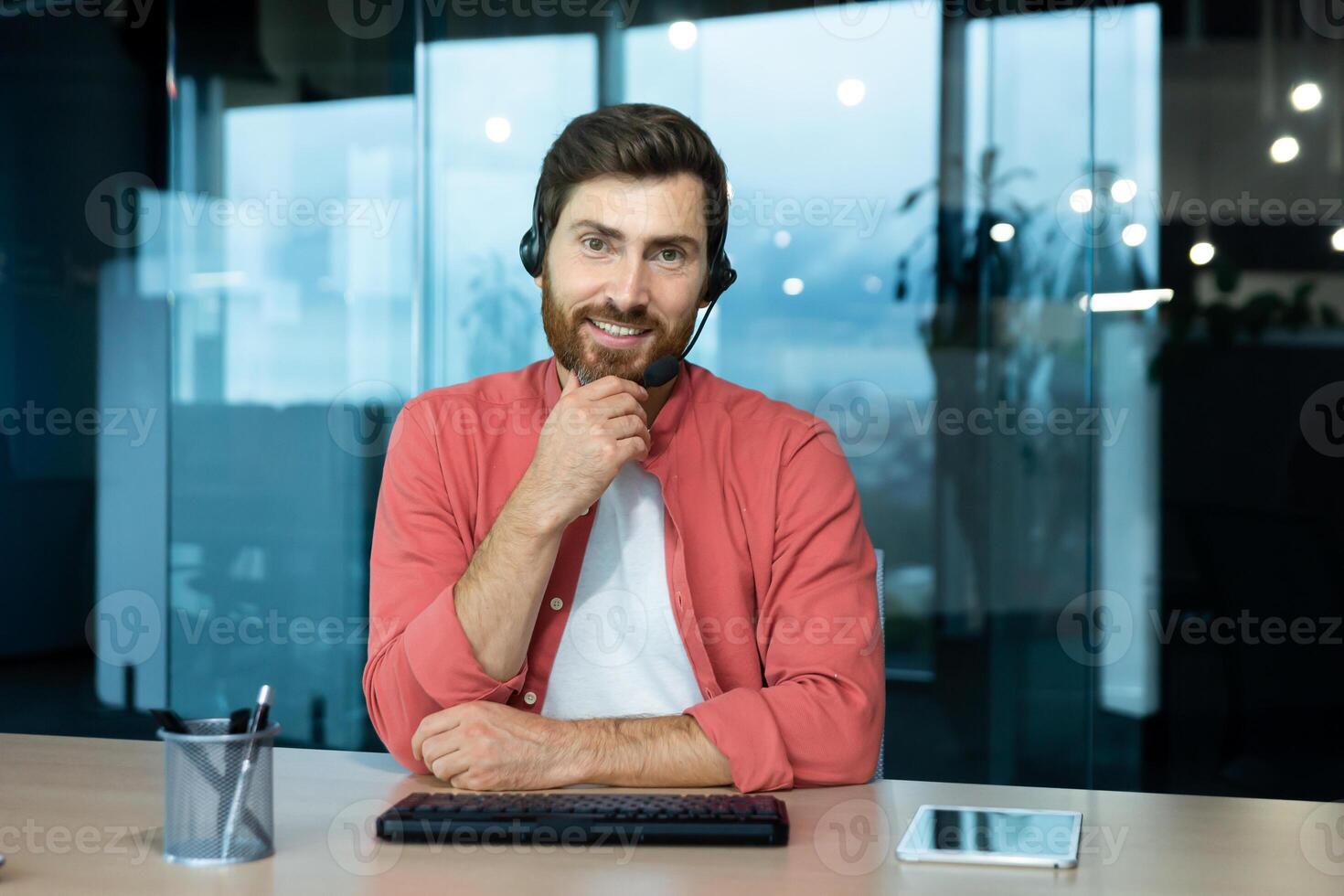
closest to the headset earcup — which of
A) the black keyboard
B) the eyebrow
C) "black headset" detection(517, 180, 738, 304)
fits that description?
"black headset" detection(517, 180, 738, 304)

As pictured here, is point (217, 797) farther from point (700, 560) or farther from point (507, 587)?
point (700, 560)

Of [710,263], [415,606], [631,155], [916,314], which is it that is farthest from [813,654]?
[916,314]

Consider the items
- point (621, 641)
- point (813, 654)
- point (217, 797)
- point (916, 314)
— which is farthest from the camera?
point (916, 314)

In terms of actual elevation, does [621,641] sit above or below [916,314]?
below

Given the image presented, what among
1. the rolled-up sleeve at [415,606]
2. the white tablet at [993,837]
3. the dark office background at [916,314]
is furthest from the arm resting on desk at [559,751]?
the dark office background at [916,314]

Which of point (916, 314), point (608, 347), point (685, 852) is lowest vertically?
point (685, 852)

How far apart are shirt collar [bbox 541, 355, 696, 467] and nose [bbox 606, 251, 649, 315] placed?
0.11m

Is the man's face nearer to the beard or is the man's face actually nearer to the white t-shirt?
the beard

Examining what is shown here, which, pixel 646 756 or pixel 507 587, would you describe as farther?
pixel 507 587

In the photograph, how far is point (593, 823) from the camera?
1204 millimetres

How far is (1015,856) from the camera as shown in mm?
1151

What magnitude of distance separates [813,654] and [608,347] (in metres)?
0.54

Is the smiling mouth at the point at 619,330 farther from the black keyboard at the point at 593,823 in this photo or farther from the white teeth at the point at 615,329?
the black keyboard at the point at 593,823

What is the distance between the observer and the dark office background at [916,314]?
360 cm
